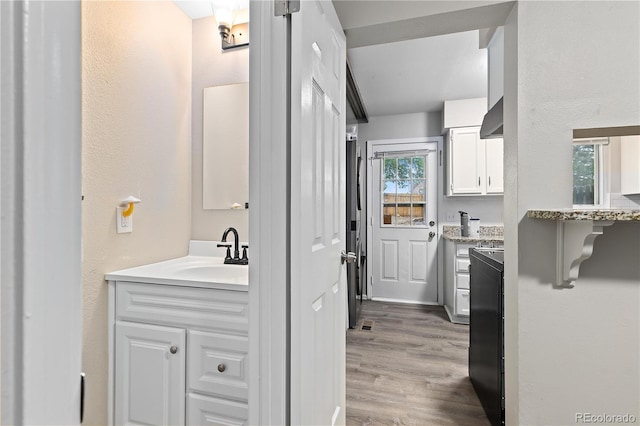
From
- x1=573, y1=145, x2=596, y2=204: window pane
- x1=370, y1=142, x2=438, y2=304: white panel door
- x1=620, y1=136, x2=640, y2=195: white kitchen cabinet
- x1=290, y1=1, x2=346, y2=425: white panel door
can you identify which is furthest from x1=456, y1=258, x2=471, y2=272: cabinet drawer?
x1=290, y1=1, x2=346, y2=425: white panel door

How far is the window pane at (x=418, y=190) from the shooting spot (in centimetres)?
422

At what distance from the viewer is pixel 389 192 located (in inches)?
171

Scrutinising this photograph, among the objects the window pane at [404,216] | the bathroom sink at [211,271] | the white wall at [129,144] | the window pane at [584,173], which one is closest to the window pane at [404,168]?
the window pane at [404,216]

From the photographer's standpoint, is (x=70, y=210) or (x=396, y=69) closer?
(x=70, y=210)

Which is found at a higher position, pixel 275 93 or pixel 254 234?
pixel 275 93

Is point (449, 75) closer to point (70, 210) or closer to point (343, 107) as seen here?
point (343, 107)

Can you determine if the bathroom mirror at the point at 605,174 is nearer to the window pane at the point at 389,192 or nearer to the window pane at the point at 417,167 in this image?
the window pane at the point at 417,167

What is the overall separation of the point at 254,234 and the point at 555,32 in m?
1.42

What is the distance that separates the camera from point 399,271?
427 cm

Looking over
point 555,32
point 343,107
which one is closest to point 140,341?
point 343,107

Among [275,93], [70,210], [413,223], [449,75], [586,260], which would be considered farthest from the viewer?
[413,223]

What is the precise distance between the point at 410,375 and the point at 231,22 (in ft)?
8.69

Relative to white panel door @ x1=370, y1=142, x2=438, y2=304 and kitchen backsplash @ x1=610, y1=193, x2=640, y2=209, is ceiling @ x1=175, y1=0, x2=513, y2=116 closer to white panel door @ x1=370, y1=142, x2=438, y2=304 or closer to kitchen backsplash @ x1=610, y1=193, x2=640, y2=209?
white panel door @ x1=370, y1=142, x2=438, y2=304

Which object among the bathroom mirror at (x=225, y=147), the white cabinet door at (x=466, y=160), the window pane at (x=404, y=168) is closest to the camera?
the bathroom mirror at (x=225, y=147)
